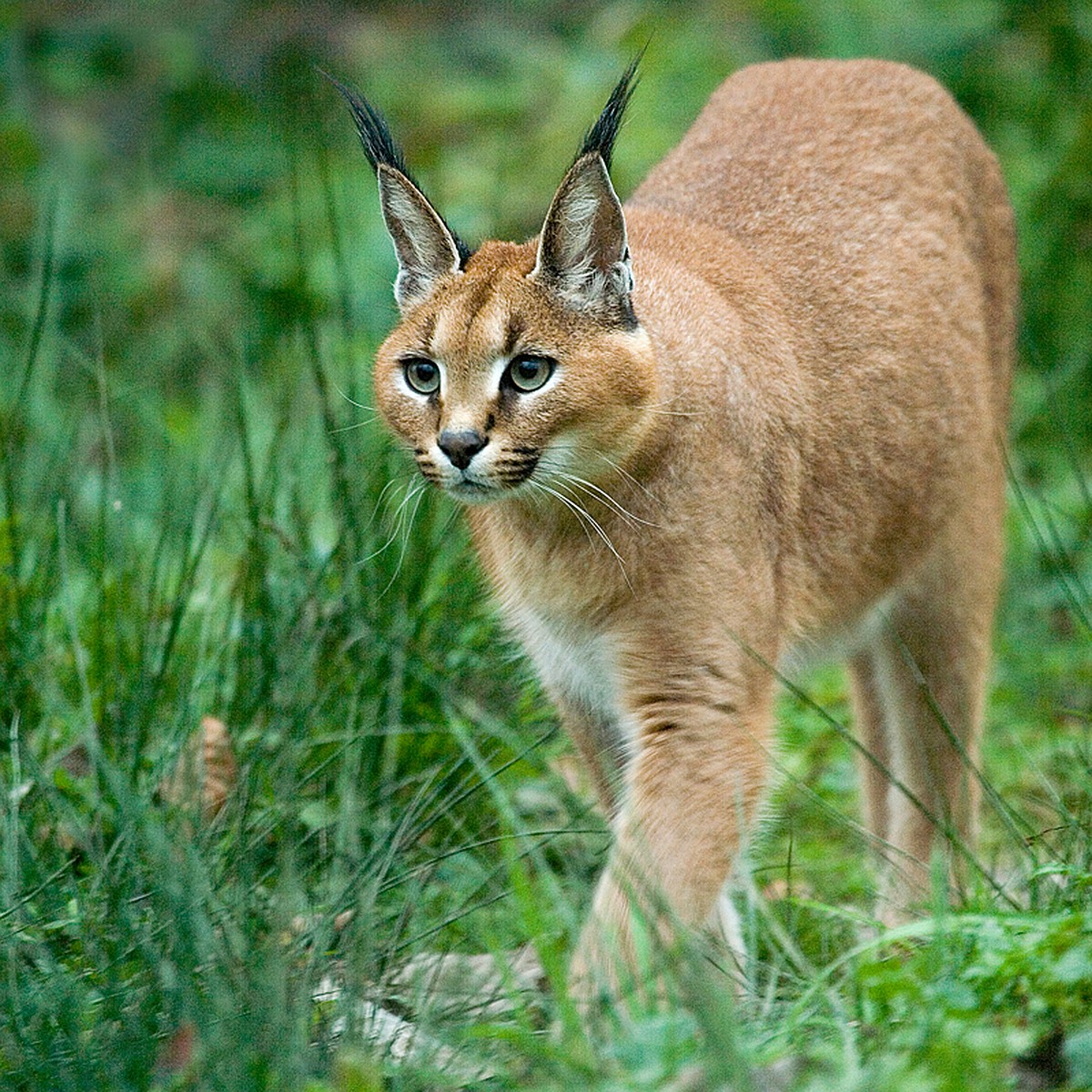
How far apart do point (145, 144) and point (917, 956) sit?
8.09 m

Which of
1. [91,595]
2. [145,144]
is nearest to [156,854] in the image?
[91,595]

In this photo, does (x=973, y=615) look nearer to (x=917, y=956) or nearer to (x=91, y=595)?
(x=917, y=956)

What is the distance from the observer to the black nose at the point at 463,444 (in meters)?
3.54

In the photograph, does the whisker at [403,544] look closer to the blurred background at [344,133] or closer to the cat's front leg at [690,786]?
the cat's front leg at [690,786]

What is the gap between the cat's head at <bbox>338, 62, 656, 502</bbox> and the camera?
3.59 meters

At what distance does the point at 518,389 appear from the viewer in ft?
11.9

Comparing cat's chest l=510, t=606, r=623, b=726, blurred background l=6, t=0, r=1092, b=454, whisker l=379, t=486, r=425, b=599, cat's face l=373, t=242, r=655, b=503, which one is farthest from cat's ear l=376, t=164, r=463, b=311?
blurred background l=6, t=0, r=1092, b=454

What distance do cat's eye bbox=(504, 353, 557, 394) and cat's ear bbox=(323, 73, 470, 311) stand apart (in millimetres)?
344

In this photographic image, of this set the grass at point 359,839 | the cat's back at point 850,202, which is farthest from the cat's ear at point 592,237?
the grass at point 359,839

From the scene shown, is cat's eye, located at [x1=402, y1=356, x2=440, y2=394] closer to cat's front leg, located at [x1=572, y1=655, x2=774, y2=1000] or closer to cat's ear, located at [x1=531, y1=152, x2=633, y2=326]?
cat's ear, located at [x1=531, y1=152, x2=633, y2=326]

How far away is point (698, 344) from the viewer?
396cm

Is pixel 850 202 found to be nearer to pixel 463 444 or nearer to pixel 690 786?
pixel 463 444

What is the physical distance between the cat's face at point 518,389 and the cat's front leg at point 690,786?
0.54 metres

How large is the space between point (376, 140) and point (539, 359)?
0.72 m
